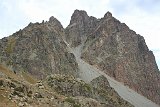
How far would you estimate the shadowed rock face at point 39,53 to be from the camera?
546 feet

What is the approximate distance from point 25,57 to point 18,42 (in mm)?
21637

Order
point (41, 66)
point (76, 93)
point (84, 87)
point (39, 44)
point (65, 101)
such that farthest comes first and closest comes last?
point (39, 44) → point (41, 66) → point (84, 87) → point (76, 93) → point (65, 101)

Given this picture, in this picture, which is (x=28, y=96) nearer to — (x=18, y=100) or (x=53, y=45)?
(x=18, y=100)

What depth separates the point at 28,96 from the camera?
44250 mm

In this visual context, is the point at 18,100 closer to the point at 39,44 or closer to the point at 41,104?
the point at 41,104

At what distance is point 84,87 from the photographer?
313 ft

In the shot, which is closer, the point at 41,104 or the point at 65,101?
the point at 41,104

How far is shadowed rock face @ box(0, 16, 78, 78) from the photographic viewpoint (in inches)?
6555

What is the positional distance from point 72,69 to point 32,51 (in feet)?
87.7

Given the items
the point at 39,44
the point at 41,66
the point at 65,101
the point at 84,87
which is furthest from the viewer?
the point at 39,44

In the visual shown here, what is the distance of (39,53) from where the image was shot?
179250 mm

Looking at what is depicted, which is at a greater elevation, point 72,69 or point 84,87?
point 72,69

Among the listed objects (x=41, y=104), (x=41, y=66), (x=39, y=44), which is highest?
(x=39, y=44)

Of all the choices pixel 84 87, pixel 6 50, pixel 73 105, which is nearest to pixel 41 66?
pixel 6 50
